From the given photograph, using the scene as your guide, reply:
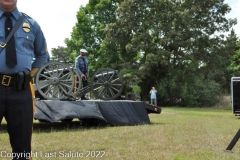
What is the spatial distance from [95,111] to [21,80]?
6.33 metres

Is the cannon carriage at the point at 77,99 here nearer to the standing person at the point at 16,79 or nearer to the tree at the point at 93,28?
the standing person at the point at 16,79

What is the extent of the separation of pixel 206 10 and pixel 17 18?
29.7m

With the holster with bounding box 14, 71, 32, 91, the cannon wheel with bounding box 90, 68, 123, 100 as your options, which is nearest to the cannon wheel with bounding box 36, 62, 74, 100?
the cannon wheel with bounding box 90, 68, 123, 100

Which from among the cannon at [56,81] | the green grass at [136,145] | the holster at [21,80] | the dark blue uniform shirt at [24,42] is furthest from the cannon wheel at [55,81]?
the holster at [21,80]

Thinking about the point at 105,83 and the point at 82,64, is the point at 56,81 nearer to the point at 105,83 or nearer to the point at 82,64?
the point at 82,64

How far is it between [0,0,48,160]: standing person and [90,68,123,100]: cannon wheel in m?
7.00

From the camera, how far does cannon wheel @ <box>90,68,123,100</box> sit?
33.4 feet

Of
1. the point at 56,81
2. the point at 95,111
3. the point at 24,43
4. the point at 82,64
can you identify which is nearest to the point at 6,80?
the point at 24,43

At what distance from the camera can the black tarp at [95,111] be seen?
8535 mm

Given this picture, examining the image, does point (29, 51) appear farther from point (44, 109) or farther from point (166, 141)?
point (44, 109)

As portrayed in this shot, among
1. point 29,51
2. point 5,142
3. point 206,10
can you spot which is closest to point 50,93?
point 5,142

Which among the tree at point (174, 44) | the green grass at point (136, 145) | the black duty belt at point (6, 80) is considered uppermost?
the tree at point (174, 44)

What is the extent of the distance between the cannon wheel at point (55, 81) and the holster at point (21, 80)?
5943 millimetres

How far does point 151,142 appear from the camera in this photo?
674cm
